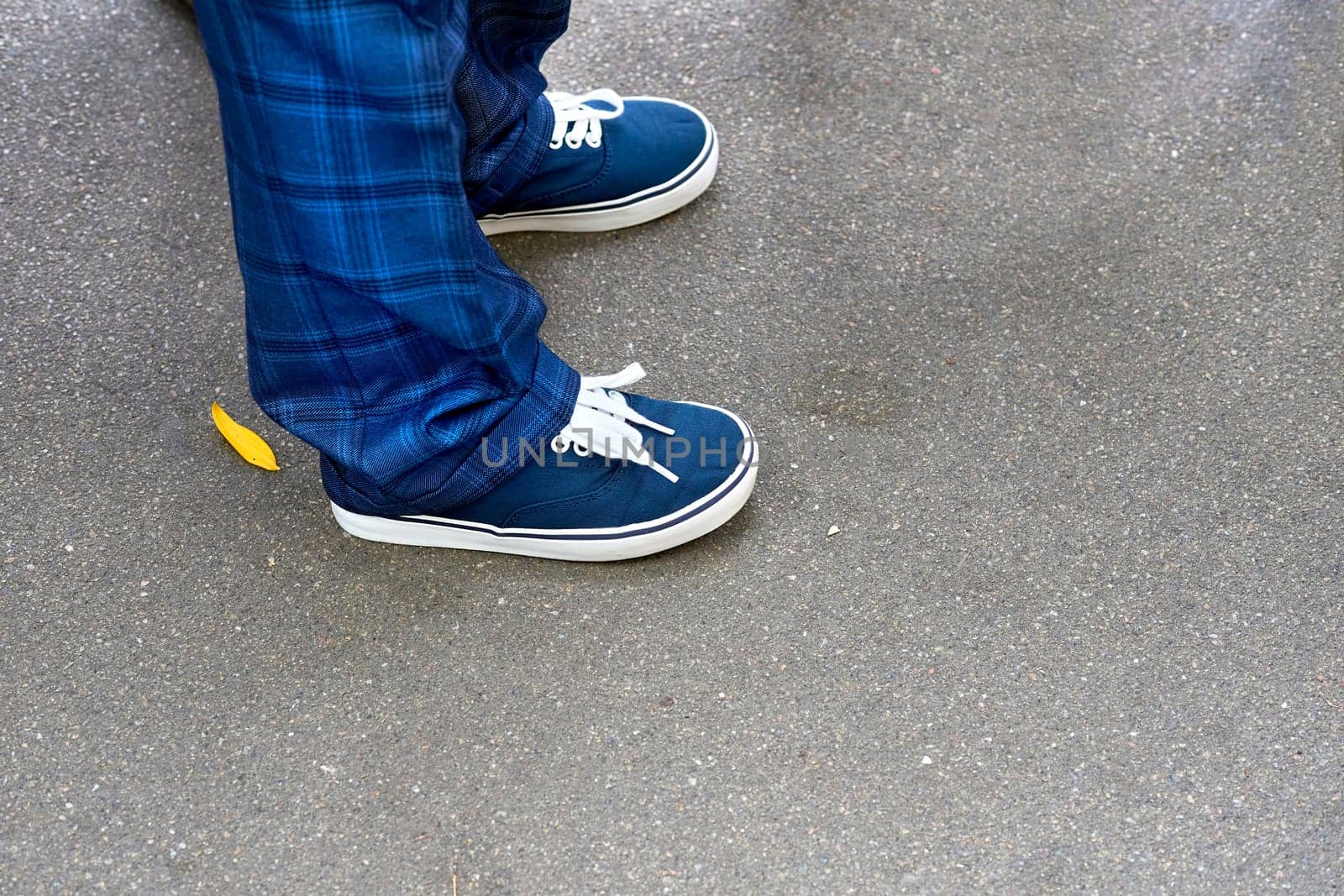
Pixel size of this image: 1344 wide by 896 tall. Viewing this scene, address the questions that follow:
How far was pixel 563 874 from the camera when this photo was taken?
3.00 feet

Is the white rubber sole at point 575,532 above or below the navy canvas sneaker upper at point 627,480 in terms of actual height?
below

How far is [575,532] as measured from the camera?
1057mm

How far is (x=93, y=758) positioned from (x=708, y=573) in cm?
57

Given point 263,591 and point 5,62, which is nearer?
point 263,591

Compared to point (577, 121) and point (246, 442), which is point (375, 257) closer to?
point (246, 442)

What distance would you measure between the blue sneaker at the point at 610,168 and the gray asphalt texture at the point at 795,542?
1.4 inches

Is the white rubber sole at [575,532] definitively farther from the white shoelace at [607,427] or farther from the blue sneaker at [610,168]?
the blue sneaker at [610,168]

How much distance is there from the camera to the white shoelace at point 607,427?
1019 mm

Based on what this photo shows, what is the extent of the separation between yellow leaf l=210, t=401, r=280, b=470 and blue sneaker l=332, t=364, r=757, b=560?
126mm

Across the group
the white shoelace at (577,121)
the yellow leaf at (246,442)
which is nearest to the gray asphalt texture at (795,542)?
the yellow leaf at (246,442)

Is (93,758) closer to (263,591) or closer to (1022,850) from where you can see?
(263,591)

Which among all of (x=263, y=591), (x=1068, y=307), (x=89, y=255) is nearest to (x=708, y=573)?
(x=263, y=591)

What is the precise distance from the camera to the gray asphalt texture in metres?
0.94

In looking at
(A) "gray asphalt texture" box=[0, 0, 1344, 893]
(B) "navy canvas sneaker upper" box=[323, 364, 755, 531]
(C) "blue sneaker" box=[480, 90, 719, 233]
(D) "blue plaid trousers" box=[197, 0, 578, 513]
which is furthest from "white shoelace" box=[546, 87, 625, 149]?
(B) "navy canvas sneaker upper" box=[323, 364, 755, 531]
